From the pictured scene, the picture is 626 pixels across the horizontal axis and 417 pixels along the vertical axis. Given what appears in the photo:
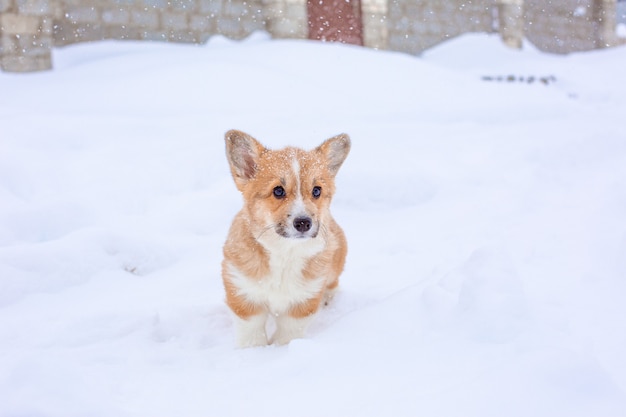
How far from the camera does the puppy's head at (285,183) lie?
9.41ft

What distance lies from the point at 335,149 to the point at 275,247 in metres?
0.72

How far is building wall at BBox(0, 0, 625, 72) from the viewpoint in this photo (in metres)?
9.20

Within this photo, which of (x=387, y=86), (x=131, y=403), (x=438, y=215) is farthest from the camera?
(x=387, y=86)

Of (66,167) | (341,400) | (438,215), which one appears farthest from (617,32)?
(341,400)

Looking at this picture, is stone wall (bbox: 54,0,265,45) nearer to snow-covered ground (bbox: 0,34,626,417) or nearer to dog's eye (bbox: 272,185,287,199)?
snow-covered ground (bbox: 0,34,626,417)

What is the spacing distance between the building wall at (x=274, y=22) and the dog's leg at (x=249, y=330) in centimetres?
764

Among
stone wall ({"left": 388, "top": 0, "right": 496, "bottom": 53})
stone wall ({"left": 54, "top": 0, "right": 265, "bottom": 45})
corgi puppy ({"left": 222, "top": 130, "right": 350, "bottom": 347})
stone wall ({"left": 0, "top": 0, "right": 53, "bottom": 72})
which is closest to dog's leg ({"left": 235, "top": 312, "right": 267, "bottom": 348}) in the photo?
corgi puppy ({"left": 222, "top": 130, "right": 350, "bottom": 347})

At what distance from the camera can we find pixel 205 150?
6.44 meters

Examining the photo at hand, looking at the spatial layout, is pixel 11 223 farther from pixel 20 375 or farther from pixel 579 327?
pixel 579 327

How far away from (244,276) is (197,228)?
2.07m

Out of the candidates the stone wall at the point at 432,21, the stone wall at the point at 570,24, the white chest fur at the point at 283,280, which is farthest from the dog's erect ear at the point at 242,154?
the stone wall at the point at 570,24

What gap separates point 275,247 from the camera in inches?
119

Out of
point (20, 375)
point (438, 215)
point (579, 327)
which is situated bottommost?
point (438, 215)

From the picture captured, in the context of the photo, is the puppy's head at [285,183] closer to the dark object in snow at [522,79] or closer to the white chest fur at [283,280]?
the white chest fur at [283,280]
